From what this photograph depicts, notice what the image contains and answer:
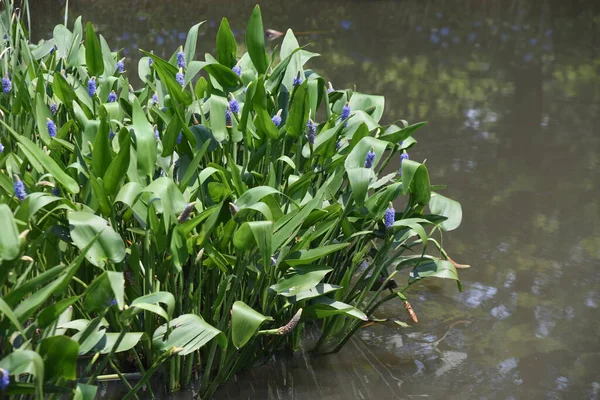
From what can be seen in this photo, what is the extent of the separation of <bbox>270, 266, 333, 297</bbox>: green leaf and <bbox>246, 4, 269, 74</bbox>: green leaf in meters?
0.82

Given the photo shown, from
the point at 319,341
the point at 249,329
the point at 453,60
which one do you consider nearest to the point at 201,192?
the point at 249,329

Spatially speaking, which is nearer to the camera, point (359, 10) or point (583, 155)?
point (583, 155)

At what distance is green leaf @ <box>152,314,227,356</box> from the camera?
193 centimetres

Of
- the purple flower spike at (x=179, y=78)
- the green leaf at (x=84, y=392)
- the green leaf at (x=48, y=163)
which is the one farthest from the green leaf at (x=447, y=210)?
the green leaf at (x=84, y=392)

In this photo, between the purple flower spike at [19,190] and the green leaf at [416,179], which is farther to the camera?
the green leaf at [416,179]

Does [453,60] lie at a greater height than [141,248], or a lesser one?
lesser

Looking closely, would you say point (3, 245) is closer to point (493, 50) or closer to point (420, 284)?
point (420, 284)

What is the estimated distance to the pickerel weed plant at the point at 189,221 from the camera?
1759 millimetres

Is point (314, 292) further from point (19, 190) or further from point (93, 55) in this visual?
point (93, 55)

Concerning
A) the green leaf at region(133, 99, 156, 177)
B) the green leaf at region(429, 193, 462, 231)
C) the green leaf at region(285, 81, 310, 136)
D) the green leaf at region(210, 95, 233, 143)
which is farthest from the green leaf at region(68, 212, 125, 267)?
the green leaf at region(429, 193, 462, 231)

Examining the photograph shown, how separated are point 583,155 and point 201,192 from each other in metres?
3.02

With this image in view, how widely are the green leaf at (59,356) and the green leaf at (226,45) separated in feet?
4.37

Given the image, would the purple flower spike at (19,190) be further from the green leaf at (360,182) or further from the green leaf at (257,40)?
the green leaf at (257,40)

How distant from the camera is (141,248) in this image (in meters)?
2.27
